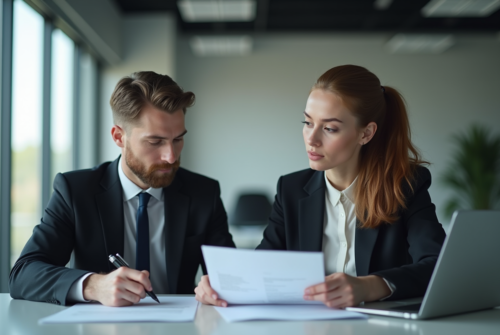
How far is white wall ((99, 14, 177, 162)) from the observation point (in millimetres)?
6117

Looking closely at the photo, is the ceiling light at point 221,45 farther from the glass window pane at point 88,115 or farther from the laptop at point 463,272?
the laptop at point 463,272

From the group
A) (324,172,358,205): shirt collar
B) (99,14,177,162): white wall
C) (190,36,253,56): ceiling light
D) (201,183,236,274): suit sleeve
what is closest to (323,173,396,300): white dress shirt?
(324,172,358,205): shirt collar

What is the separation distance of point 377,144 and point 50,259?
134 cm

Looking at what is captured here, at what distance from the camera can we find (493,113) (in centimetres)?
734

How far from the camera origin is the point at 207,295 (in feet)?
4.63

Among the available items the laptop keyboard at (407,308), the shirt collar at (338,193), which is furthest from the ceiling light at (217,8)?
the laptop keyboard at (407,308)

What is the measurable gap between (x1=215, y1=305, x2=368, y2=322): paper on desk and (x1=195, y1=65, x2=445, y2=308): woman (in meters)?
0.49

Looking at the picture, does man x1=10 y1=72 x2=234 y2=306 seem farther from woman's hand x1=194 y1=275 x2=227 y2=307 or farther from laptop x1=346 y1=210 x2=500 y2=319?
laptop x1=346 y1=210 x2=500 y2=319

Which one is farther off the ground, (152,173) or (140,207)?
(152,173)

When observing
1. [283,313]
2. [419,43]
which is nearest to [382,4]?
[419,43]

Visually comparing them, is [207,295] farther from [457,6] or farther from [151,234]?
[457,6]

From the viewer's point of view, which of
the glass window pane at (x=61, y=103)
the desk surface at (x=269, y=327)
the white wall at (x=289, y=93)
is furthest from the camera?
the white wall at (x=289, y=93)

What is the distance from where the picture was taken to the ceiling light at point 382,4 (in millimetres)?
5852

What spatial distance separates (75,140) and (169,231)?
3.90m
